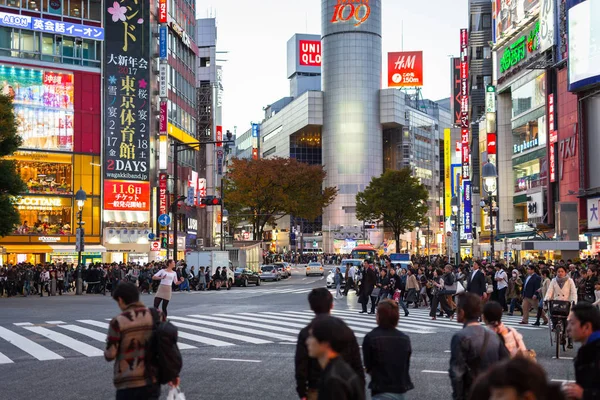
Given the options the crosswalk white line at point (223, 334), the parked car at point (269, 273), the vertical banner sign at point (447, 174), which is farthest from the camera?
the vertical banner sign at point (447, 174)

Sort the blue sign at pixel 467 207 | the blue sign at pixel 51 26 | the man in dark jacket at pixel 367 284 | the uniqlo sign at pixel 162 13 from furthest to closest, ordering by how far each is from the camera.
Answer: the blue sign at pixel 467 207 < the uniqlo sign at pixel 162 13 < the blue sign at pixel 51 26 < the man in dark jacket at pixel 367 284

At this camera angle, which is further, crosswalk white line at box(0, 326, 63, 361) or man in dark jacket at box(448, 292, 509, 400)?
crosswalk white line at box(0, 326, 63, 361)

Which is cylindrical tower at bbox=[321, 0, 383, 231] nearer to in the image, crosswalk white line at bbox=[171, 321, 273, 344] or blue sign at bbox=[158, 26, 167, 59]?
blue sign at bbox=[158, 26, 167, 59]

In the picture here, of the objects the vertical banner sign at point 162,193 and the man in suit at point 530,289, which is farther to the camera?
the vertical banner sign at point 162,193

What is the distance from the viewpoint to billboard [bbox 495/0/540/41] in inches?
2438

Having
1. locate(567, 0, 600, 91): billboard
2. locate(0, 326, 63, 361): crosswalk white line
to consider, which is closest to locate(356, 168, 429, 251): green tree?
locate(567, 0, 600, 91): billboard

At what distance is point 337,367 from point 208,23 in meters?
104

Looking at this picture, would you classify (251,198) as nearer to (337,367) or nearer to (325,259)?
(325,259)

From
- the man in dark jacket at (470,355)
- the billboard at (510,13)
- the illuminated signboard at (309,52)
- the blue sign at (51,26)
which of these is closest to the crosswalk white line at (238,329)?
the man in dark jacket at (470,355)

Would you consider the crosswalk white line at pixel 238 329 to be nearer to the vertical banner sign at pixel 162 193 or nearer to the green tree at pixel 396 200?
the vertical banner sign at pixel 162 193

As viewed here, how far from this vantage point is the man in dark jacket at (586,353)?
6.12 meters

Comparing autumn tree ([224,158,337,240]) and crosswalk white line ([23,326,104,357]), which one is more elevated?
autumn tree ([224,158,337,240])

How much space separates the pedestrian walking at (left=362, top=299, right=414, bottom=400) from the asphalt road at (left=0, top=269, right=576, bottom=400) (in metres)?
4.13

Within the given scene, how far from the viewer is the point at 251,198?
73438 mm
